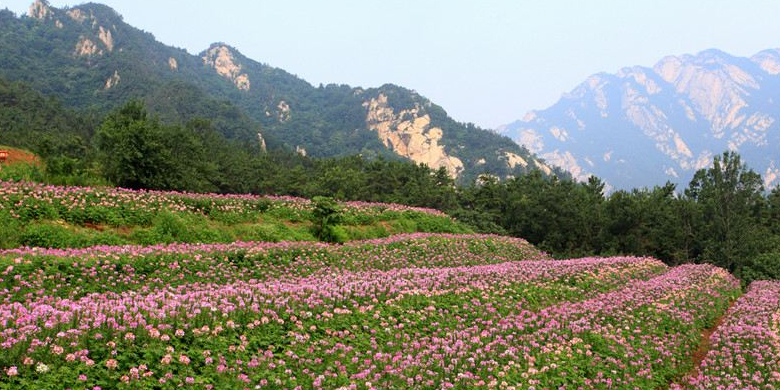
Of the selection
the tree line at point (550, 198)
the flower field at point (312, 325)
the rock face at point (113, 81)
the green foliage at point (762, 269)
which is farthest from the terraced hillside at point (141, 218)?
the rock face at point (113, 81)

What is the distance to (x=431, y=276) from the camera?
1319cm

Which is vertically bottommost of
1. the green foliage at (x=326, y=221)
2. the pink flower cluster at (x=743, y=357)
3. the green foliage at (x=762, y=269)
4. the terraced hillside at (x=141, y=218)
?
the terraced hillside at (x=141, y=218)

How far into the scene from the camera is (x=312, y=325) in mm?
8602

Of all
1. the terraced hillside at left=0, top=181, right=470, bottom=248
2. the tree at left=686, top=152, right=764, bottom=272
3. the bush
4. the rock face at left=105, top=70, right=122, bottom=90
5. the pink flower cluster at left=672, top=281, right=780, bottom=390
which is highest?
the rock face at left=105, top=70, right=122, bottom=90

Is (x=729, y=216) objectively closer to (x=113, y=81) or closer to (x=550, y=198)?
(x=550, y=198)

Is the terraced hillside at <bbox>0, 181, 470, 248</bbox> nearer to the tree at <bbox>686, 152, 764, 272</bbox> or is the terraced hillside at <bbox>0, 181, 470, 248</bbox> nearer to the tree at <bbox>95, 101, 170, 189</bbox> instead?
the tree at <bbox>95, 101, 170, 189</bbox>

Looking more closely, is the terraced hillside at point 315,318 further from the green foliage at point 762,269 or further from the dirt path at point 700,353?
the green foliage at point 762,269

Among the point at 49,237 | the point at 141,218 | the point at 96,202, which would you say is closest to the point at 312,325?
the point at 49,237

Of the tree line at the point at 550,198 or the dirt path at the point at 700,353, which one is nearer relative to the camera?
the dirt path at the point at 700,353

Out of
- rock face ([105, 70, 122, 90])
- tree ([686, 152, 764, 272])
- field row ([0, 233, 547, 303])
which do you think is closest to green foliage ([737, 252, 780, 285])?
tree ([686, 152, 764, 272])

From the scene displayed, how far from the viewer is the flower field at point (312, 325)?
251 inches

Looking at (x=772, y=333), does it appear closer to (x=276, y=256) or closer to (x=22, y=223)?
(x=276, y=256)

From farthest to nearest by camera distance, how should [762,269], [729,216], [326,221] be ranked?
[729,216]
[762,269]
[326,221]

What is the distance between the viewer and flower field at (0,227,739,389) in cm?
638
